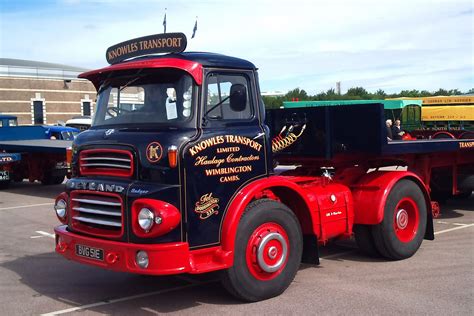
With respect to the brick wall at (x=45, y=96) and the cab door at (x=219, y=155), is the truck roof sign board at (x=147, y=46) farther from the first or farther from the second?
the brick wall at (x=45, y=96)

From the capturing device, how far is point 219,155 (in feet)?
17.2

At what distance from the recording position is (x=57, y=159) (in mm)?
16094

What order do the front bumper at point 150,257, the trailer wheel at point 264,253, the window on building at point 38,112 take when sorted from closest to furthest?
1. the front bumper at point 150,257
2. the trailer wheel at point 264,253
3. the window on building at point 38,112

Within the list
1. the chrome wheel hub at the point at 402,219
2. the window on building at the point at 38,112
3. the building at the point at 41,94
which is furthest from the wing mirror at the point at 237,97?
the window on building at the point at 38,112

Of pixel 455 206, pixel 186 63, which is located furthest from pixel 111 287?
pixel 455 206

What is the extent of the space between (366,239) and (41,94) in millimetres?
62972

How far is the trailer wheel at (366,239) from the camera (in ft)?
22.8

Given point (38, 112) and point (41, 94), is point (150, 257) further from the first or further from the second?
point (38, 112)

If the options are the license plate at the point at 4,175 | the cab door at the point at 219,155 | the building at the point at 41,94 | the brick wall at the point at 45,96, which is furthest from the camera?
the building at the point at 41,94

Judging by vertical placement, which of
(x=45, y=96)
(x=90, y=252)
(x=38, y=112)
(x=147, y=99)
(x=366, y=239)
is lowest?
(x=366, y=239)

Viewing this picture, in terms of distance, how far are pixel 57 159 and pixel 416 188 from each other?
11.8 meters

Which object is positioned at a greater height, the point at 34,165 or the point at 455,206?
the point at 34,165

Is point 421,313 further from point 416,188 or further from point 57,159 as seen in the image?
point 57,159

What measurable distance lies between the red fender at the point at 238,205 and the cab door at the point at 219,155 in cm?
6
